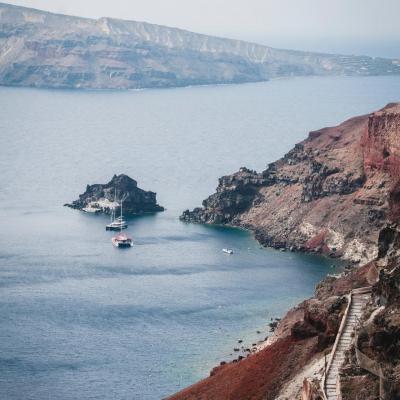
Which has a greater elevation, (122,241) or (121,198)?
(121,198)

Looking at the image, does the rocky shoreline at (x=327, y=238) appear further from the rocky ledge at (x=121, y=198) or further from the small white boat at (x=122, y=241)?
the small white boat at (x=122, y=241)

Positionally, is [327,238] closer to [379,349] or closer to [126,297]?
[126,297]

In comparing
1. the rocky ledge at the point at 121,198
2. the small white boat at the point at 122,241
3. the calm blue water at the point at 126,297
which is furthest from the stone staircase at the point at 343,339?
the rocky ledge at the point at 121,198

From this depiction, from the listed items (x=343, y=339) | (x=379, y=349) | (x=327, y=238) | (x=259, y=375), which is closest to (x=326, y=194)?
(x=327, y=238)

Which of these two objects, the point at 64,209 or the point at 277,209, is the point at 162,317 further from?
the point at 64,209

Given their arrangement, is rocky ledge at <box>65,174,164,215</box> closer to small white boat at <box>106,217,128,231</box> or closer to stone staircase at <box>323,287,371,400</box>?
small white boat at <box>106,217,128,231</box>
